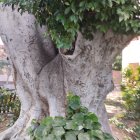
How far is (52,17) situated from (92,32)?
81 centimetres

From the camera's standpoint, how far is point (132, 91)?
902 centimetres

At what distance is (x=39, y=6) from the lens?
3875 mm

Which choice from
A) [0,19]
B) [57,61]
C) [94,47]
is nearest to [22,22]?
[0,19]

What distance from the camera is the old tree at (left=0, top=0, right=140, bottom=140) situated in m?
3.49

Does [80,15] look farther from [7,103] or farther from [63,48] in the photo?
[7,103]

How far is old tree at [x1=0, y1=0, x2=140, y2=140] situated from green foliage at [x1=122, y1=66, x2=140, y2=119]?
3163mm

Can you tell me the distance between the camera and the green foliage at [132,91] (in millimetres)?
8469

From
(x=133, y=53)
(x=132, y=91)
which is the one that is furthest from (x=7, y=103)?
(x=133, y=53)

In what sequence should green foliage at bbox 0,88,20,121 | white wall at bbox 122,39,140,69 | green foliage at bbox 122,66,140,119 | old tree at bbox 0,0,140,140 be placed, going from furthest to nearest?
1. white wall at bbox 122,39,140,69
2. green foliage at bbox 0,88,20,121
3. green foliage at bbox 122,66,140,119
4. old tree at bbox 0,0,140,140

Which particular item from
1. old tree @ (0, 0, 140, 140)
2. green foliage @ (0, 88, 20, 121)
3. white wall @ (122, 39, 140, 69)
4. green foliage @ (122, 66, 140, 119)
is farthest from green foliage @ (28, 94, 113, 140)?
white wall @ (122, 39, 140, 69)

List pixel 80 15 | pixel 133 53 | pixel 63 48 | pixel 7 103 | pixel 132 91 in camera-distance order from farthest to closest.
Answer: pixel 133 53, pixel 7 103, pixel 132 91, pixel 63 48, pixel 80 15

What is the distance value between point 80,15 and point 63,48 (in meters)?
1.44

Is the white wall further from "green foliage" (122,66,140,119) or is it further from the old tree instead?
the old tree

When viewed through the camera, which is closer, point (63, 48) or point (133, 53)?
point (63, 48)
